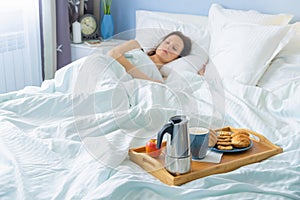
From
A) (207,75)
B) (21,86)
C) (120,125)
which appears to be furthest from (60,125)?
(21,86)

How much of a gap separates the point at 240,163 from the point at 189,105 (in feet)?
1.27

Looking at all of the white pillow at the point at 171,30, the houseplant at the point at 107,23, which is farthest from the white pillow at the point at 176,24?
the houseplant at the point at 107,23

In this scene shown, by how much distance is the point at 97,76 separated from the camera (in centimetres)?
170

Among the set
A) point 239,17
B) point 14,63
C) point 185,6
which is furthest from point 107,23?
point 239,17

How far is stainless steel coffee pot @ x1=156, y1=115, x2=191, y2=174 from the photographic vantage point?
1.32 metres

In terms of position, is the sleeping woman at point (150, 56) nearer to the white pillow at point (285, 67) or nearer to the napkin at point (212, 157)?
the white pillow at point (285, 67)

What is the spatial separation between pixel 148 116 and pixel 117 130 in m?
0.14

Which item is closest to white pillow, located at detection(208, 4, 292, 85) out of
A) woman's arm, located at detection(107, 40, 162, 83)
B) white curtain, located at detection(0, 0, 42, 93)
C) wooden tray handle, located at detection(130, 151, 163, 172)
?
woman's arm, located at detection(107, 40, 162, 83)

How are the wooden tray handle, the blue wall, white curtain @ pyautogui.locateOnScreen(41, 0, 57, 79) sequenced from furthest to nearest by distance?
1. white curtain @ pyautogui.locateOnScreen(41, 0, 57, 79)
2. the blue wall
3. the wooden tray handle

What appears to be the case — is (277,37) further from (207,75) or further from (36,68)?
(36,68)

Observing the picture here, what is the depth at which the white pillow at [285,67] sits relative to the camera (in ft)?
7.22

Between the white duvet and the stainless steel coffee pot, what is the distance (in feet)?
0.20

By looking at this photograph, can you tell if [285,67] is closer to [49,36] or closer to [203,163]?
[203,163]

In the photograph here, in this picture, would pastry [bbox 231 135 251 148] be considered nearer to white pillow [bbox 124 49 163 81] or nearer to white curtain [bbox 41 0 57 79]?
white pillow [bbox 124 49 163 81]
